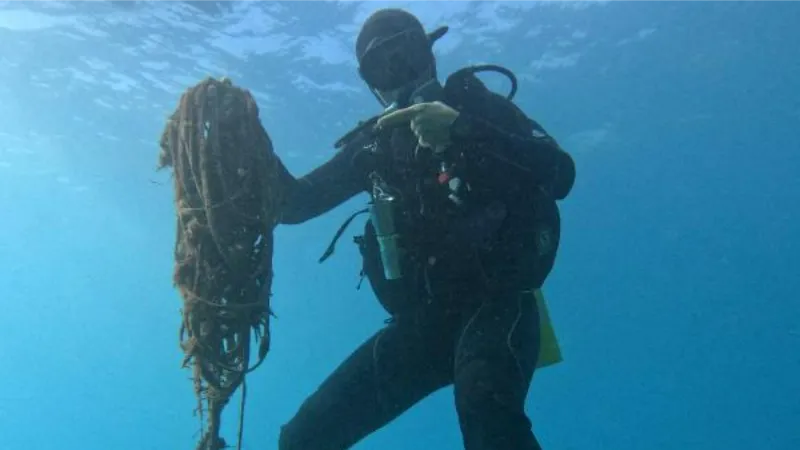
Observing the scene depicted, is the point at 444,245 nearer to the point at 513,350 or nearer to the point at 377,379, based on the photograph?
the point at 513,350

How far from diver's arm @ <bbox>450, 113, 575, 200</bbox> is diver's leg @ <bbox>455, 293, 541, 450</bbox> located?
833mm

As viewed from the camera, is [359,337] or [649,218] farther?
[359,337]

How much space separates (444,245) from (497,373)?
0.96 metres

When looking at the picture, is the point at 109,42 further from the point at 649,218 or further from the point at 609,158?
the point at 649,218

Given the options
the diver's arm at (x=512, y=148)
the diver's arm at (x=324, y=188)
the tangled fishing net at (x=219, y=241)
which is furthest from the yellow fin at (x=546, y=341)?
the tangled fishing net at (x=219, y=241)

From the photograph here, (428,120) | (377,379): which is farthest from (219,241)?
(377,379)

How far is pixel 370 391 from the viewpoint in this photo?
416 centimetres

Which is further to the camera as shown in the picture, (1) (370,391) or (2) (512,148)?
(1) (370,391)

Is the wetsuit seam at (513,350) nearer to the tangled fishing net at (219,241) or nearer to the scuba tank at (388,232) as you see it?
the scuba tank at (388,232)

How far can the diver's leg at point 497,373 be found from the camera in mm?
3371

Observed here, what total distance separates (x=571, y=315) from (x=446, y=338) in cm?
6986

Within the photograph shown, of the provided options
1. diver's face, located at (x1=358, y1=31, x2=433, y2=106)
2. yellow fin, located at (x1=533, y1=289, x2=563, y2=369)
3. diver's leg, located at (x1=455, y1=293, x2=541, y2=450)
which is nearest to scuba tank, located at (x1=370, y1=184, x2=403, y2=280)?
diver's leg, located at (x1=455, y1=293, x2=541, y2=450)

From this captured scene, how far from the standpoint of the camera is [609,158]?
3381cm

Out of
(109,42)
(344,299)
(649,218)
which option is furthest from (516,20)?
(344,299)
